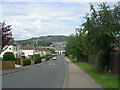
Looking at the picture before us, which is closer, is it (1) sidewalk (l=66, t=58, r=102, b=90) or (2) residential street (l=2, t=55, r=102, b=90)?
(1) sidewalk (l=66, t=58, r=102, b=90)

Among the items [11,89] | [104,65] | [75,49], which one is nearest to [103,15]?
[104,65]

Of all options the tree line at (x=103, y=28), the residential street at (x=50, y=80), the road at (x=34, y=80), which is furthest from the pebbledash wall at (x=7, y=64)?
the tree line at (x=103, y=28)

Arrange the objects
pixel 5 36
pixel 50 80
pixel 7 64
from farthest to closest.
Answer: pixel 7 64 → pixel 5 36 → pixel 50 80

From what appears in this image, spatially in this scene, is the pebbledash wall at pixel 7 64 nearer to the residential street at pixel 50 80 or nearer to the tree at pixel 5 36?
the tree at pixel 5 36

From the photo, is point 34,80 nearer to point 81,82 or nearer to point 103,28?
point 81,82

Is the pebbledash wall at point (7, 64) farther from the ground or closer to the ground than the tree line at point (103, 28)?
closer to the ground

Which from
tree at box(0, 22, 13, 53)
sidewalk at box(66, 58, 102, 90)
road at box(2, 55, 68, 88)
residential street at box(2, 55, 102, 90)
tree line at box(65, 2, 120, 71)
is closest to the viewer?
sidewalk at box(66, 58, 102, 90)

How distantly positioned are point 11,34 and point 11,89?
27224 millimetres

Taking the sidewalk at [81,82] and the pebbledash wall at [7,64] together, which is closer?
the sidewalk at [81,82]

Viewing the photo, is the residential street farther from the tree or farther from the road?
the tree

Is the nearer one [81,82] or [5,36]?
[81,82]

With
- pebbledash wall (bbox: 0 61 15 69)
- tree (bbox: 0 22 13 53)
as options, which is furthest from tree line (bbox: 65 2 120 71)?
pebbledash wall (bbox: 0 61 15 69)

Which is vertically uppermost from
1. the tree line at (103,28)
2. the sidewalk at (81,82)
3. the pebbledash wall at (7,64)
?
the tree line at (103,28)

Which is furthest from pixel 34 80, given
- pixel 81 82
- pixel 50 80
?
pixel 81 82
